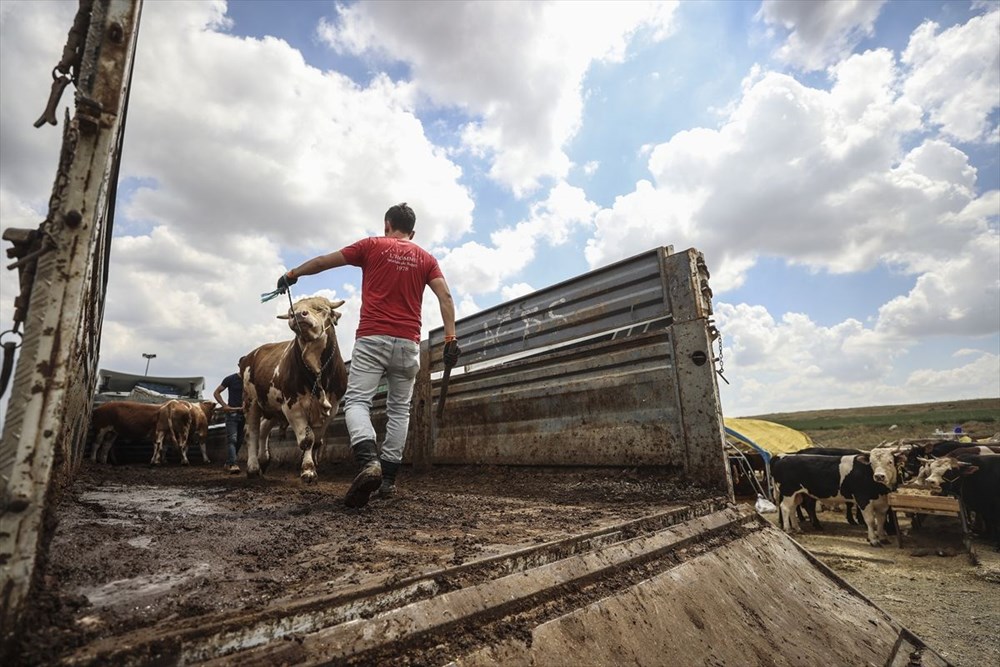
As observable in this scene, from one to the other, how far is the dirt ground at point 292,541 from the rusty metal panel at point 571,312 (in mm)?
1164

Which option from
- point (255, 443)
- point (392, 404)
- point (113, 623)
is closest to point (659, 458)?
point (392, 404)

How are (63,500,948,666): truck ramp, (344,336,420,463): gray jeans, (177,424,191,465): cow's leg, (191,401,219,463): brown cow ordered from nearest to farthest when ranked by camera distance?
(63,500,948,666): truck ramp < (344,336,420,463): gray jeans < (177,424,191,465): cow's leg < (191,401,219,463): brown cow

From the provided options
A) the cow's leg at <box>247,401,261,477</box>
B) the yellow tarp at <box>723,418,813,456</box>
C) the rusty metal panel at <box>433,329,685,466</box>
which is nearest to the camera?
the rusty metal panel at <box>433,329,685,466</box>

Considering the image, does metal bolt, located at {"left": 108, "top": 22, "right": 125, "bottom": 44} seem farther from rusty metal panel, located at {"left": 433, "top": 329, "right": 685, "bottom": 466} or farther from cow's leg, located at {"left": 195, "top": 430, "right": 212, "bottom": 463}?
cow's leg, located at {"left": 195, "top": 430, "right": 212, "bottom": 463}

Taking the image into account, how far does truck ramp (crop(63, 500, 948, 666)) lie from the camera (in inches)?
40.3

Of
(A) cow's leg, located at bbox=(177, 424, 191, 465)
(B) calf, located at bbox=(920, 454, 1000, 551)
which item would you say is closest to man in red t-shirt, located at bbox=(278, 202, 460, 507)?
(A) cow's leg, located at bbox=(177, 424, 191, 465)

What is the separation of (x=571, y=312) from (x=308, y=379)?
8.51 ft

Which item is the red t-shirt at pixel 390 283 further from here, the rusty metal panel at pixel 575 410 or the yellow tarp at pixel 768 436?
the yellow tarp at pixel 768 436

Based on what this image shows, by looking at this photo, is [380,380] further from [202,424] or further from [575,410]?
[202,424]

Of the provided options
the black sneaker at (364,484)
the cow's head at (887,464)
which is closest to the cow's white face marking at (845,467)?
the cow's head at (887,464)

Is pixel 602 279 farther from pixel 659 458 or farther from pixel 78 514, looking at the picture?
pixel 78 514

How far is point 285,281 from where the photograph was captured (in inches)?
Result: 133

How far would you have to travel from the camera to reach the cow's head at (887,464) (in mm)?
8211

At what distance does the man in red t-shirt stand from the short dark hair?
135 mm
